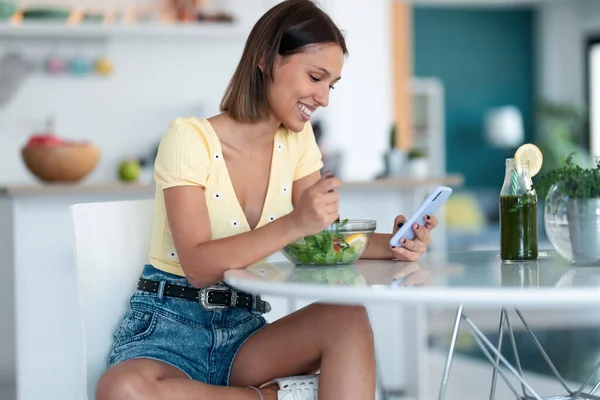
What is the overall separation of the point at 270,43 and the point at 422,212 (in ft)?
1.53

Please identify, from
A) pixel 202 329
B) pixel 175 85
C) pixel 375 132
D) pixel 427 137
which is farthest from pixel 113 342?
pixel 427 137

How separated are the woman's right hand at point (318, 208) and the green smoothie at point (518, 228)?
1.24 feet

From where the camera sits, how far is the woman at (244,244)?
156 cm

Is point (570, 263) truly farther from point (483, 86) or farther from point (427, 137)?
point (483, 86)

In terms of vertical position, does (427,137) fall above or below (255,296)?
above

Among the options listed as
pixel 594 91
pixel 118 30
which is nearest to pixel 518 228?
pixel 118 30

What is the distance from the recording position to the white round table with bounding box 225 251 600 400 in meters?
1.18

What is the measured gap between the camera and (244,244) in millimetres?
1566

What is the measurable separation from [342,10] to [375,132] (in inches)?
32.8

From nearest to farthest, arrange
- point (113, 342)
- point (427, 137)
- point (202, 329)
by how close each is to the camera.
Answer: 1. point (202, 329)
2. point (113, 342)
3. point (427, 137)

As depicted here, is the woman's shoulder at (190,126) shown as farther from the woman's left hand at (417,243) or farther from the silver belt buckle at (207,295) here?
the woman's left hand at (417,243)

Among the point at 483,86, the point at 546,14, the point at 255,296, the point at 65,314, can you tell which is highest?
the point at 546,14

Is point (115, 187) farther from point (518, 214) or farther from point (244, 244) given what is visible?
point (518, 214)

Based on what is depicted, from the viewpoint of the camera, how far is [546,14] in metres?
10.5
